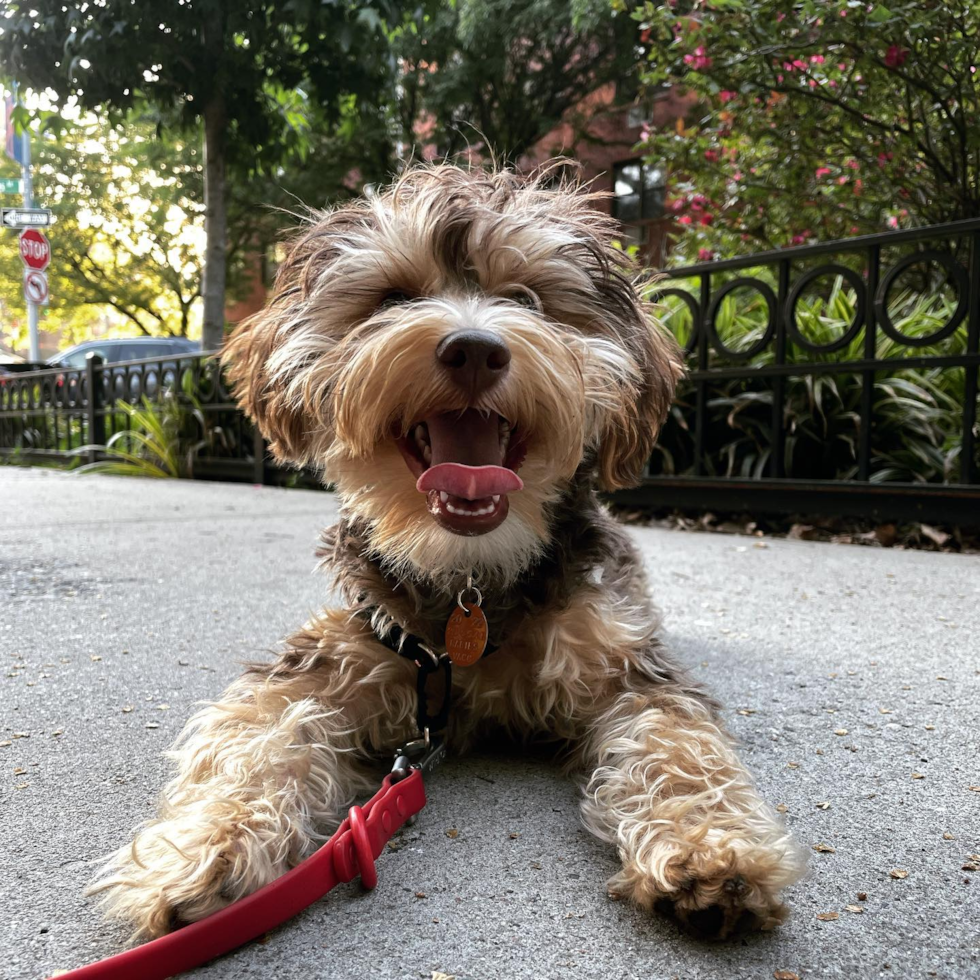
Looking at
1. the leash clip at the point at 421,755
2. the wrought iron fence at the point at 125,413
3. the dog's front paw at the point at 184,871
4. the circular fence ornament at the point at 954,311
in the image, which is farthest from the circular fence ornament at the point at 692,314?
the dog's front paw at the point at 184,871

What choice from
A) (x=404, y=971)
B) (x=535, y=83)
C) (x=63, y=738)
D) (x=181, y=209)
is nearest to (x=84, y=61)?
(x=63, y=738)

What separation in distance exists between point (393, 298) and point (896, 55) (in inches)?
219

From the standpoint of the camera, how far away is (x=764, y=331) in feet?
20.9

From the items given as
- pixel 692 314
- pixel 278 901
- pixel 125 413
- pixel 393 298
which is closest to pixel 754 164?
pixel 692 314

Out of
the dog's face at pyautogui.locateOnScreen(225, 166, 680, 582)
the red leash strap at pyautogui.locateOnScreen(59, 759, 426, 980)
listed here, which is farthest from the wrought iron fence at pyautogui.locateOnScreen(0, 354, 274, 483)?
the red leash strap at pyautogui.locateOnScreen(59, 759, 426, 980)

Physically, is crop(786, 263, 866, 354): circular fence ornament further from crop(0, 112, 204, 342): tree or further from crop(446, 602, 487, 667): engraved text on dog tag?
crop(0, 112, 204, 342): tree

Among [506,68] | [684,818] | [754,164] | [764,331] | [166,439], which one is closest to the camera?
[684,818]

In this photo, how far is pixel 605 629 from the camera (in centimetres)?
221

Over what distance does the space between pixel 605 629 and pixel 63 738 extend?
1510mm

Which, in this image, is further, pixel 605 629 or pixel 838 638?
pixel 838 638

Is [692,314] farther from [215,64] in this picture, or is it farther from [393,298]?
[215,64]

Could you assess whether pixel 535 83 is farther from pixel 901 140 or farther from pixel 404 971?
pixel 404 971

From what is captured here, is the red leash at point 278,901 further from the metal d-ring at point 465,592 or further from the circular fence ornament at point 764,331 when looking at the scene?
the circular fence ornament at point 764,331

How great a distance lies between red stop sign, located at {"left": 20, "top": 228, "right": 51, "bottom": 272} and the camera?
14.8m
